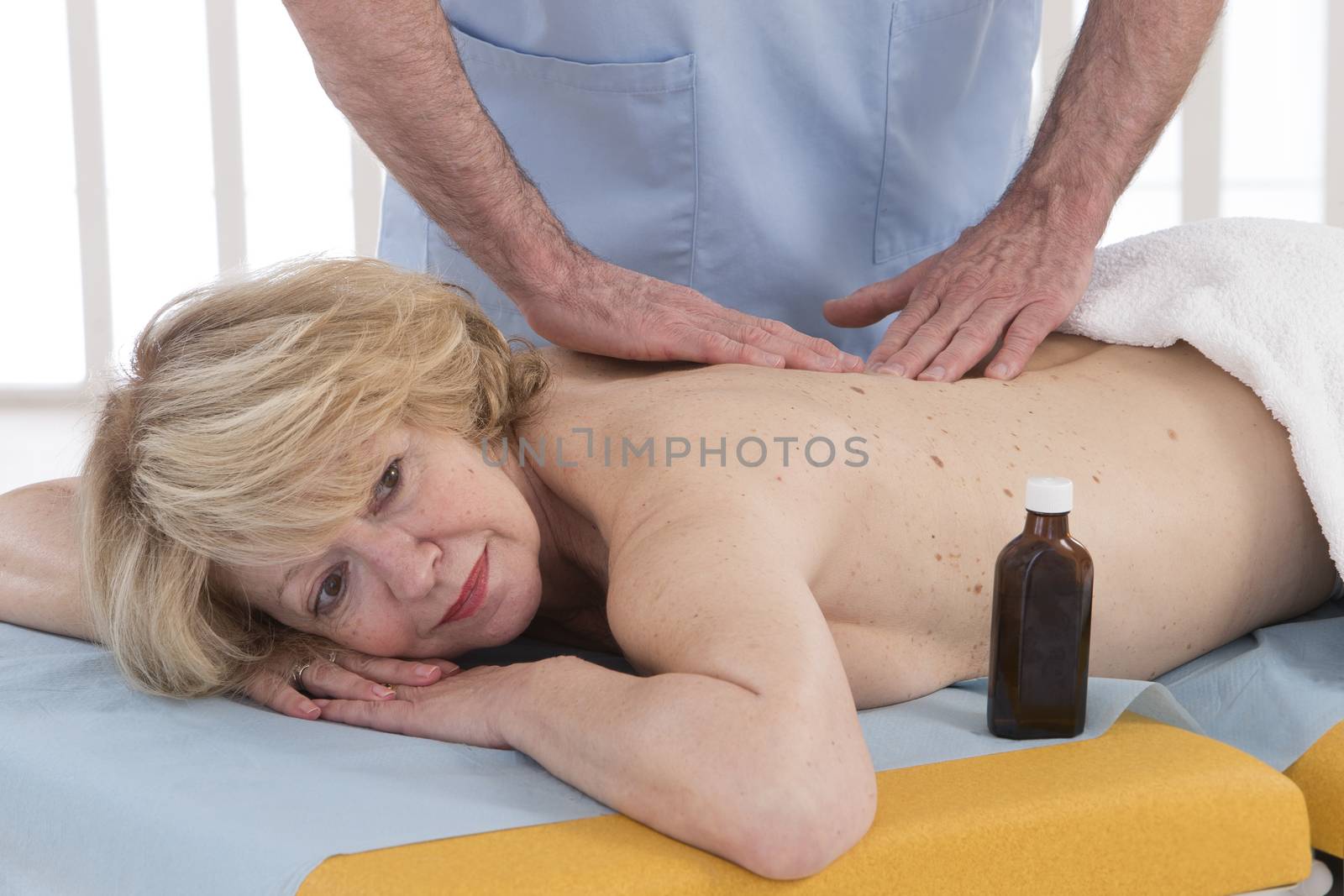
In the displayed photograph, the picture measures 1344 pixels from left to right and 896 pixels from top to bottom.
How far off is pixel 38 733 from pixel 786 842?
83cm

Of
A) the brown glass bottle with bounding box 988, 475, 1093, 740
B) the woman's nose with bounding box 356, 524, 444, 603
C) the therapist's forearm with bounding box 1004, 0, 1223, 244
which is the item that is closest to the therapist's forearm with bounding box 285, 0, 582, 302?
the woman's nose with bounding box 356, 524, 444, 603

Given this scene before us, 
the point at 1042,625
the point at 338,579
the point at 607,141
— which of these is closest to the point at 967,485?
the point at 1042,625

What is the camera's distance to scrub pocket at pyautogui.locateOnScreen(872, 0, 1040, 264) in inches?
79.0

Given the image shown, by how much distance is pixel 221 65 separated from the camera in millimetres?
5621

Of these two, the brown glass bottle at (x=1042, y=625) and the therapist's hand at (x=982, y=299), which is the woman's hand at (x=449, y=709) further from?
the therapist's hand at (x=982, y=299)

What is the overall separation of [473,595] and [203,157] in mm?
5034

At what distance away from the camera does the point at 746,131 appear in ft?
6.36

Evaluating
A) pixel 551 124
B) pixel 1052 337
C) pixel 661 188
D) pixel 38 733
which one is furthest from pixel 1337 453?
pixel 38 733

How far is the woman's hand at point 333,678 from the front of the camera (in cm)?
143

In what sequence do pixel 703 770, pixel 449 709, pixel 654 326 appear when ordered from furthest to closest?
pixel 654 326, pixel 449 709, pixel 703 770

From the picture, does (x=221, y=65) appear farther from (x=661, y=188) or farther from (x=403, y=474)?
(x=403, y=474)

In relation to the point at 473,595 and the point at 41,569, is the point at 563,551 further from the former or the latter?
the point at 41,569

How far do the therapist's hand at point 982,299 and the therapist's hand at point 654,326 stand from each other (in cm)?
10

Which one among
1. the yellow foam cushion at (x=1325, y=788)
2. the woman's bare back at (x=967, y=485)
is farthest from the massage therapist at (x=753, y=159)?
the yellow foam cushion at (x=1325, y=788)
